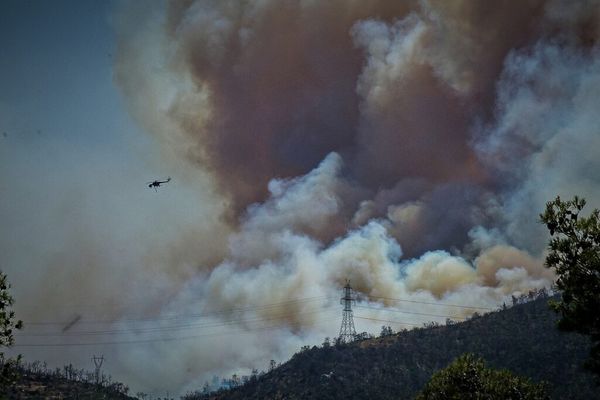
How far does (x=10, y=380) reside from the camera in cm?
3581

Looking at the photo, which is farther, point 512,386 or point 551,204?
point 512,386

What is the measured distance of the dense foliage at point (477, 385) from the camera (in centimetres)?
4641

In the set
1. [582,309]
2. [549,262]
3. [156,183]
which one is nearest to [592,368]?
[582,309]

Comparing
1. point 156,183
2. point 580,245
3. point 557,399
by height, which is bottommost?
point 557,399

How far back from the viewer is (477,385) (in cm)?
4881

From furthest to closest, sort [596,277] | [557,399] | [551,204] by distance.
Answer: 1. [557,399]
2. [551,204]
3. [596,277]

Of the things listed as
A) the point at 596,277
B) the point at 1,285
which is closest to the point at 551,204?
the point at 596,277

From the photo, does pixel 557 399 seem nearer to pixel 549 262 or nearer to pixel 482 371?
pixel 482 371

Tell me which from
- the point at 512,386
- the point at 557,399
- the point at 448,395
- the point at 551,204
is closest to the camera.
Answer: the point at 551,204

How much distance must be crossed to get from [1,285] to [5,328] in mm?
2836

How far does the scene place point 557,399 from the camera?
177m

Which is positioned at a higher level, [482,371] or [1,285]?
[1,285]

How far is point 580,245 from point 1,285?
3878 cm

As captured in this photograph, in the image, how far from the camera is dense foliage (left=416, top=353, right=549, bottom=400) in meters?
46.4
